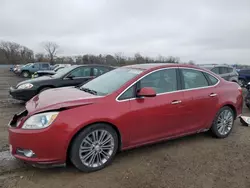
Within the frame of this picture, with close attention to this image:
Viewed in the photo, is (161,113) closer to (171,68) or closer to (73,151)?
(171,68)

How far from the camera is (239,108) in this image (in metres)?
4.94

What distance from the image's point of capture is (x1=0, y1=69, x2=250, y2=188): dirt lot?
9.63 ft

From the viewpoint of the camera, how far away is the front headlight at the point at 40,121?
2912 mm

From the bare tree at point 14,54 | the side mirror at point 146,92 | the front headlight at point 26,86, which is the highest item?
the bare tree at point 14,54

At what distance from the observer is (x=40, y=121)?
2.93m

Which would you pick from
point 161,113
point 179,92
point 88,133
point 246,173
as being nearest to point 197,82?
point 179,92

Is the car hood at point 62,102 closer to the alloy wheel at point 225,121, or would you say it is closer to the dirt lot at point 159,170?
the dirt lot at point 159,170

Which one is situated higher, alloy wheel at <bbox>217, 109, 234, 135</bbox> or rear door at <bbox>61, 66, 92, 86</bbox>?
rear door at <bbox>61, 66, 92, 86</bbox>

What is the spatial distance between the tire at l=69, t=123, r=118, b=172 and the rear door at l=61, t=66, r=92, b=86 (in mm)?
4880

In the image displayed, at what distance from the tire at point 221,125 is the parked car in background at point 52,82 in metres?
4.84

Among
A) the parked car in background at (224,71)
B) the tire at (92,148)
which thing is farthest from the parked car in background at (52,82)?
the parked car in background at (224,71)

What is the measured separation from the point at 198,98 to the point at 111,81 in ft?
5.42

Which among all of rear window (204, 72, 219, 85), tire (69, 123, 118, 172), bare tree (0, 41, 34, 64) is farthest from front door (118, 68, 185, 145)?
bare tree (0, 41, 34, 64)

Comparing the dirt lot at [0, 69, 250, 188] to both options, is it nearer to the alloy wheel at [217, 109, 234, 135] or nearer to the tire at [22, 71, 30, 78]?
the alloy wheel at [217, 109, 234, 135]
